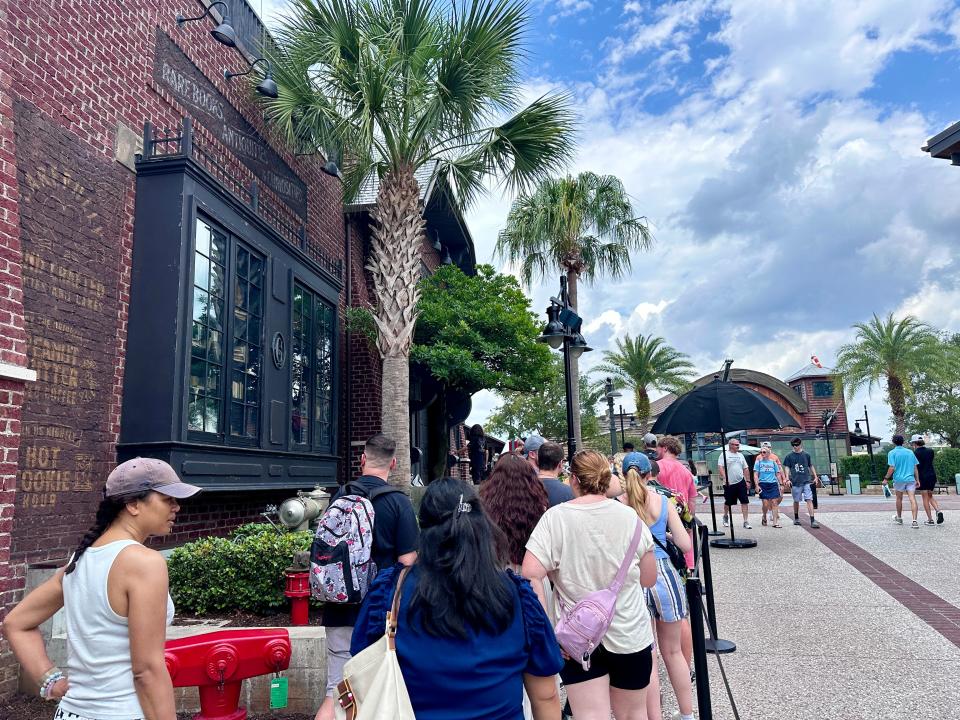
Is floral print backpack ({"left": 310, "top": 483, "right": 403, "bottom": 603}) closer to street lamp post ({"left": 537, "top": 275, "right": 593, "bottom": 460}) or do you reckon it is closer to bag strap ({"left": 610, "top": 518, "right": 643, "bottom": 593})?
bag strap ({"left": 610, "top": 518, "right": 643, "bottom": 593})

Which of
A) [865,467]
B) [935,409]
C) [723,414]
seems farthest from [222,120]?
[935,409]

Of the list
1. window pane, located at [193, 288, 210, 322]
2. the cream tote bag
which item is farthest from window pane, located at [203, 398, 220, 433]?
the cream tote bag

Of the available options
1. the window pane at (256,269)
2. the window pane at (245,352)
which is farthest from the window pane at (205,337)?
the window pane at (256,269)

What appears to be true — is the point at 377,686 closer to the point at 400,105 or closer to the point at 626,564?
the point at 626,564

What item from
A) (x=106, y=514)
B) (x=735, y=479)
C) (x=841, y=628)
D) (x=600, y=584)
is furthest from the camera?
(x=735, y=479)

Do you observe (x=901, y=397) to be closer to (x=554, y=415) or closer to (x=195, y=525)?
(x=554, y=415)

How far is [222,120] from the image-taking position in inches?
362

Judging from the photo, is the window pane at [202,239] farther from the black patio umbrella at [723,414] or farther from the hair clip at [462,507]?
the black patio umbrella at [723,414]

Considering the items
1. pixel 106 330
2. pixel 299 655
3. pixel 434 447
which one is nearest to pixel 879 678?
pixel 299 655

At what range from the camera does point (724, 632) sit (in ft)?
20.4

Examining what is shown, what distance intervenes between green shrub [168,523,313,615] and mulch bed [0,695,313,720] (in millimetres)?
1160

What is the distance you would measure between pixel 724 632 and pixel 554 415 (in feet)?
119

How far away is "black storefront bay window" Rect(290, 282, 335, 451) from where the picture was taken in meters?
9.72

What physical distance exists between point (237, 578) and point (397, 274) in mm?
5488
